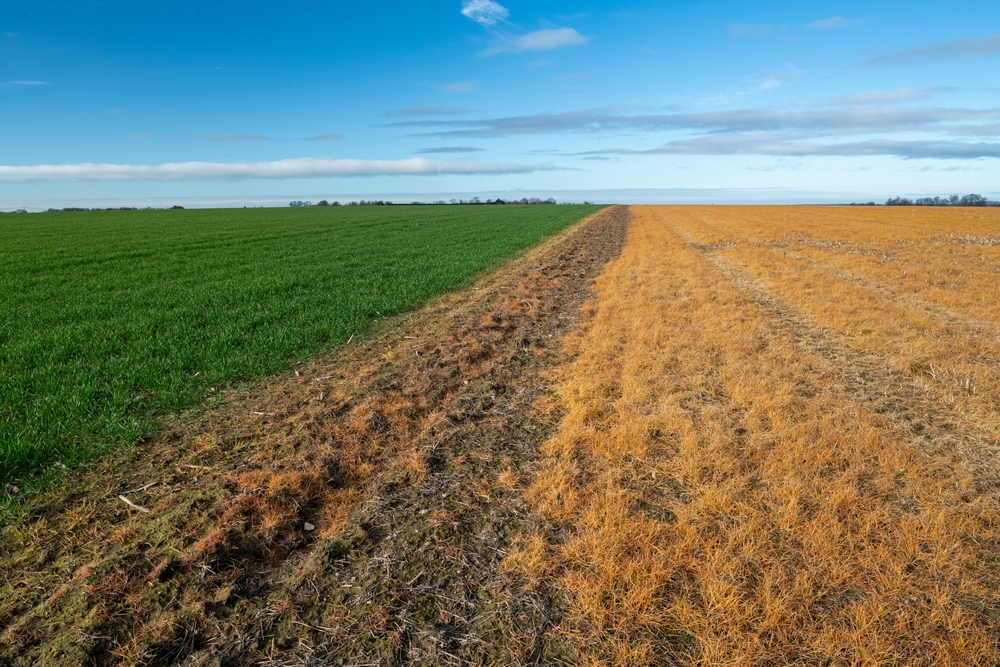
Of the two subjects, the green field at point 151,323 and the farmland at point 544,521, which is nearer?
the farmland at point 544,521

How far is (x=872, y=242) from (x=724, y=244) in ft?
28.0

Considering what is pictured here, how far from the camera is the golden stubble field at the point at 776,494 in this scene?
323 cm

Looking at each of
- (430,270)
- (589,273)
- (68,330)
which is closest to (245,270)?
(430,270)

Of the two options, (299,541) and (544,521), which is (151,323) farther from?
(544,521)

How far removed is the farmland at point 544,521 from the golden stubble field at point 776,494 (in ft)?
0.08

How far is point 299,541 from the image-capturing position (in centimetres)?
417

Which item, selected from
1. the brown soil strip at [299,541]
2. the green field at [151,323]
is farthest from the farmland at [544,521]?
the green field at [151,323]

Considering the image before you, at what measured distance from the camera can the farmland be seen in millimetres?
3195

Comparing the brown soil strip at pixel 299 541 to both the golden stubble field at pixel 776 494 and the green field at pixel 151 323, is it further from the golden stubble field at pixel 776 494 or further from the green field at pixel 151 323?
the green field at pixel 151 323

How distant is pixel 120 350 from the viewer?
834 centimetres

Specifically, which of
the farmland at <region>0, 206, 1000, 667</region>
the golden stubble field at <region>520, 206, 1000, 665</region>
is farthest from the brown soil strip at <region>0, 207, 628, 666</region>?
the golden stubble field at <region>520, 206, 1000, 665</region>

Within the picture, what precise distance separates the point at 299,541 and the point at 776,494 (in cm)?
424

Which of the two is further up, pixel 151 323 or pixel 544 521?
pixel 151 323

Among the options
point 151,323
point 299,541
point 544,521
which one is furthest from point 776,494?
point 151,323
